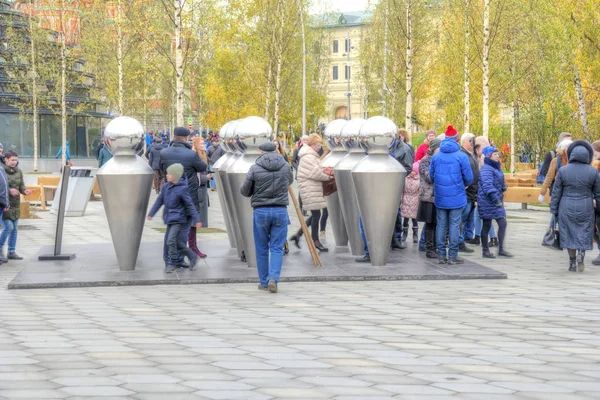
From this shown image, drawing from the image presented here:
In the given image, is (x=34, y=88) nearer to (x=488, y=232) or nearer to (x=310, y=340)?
(x=488, y=232)

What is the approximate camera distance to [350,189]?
14.8 meters

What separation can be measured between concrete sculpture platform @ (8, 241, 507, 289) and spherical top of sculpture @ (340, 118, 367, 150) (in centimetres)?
157

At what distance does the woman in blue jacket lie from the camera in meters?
14.8

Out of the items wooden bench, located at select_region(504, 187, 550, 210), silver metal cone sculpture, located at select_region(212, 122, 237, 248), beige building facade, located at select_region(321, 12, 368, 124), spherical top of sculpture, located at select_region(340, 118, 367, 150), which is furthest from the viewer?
beige building facade, located at select_region(321, 12, 368, 124)

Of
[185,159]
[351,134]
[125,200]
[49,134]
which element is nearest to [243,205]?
[185,159]

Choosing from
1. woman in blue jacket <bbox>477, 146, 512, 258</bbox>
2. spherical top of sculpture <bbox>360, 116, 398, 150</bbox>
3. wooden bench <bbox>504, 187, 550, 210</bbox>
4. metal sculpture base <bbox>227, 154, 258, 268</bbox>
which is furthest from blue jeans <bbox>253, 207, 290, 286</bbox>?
wooden bench <bbox>504, 187, 550, 210</bbox>

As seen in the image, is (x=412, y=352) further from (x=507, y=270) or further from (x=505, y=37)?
(x=505, y=37)

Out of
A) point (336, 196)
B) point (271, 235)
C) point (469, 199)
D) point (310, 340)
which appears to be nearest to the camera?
point (310, 340)

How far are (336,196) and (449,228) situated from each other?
250 cm

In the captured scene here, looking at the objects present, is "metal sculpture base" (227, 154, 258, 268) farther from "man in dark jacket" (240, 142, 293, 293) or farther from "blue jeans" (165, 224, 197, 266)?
"man in dark jacket" (240, 142, 293, 293)

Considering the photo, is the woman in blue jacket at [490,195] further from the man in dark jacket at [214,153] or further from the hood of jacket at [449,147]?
the man in dark jacket at [214,153]

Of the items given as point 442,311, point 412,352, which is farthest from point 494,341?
point 442,311

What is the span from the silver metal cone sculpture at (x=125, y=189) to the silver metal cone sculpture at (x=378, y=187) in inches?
107

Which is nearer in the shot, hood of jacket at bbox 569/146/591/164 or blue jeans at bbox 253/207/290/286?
blue jeans at bbox 253/207/290/286
